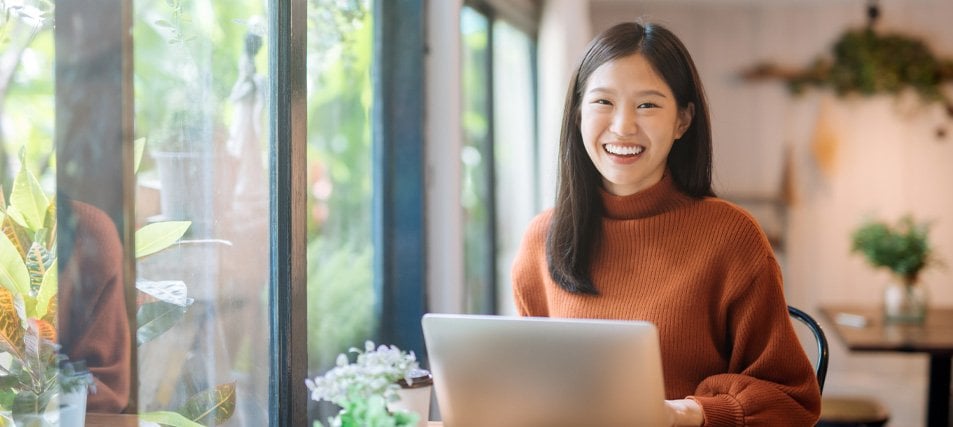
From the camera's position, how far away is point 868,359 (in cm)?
532

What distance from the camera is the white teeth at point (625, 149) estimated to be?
1.42 meters

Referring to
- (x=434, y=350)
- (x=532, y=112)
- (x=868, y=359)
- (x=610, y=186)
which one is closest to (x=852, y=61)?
(x=868, y=359)

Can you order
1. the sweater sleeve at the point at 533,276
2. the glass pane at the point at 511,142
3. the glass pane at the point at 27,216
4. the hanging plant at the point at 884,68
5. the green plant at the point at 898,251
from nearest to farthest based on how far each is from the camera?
the glass pane at the point at 27,216 < the sweater sleeve at the point at 533,276 < the green plant at the point at 898,251 < the glass pane at the point at 511,142 < the hanging plant at the point at 884,68

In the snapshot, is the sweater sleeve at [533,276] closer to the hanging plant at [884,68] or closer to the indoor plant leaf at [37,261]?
the indoor plant leaf at [37,261]

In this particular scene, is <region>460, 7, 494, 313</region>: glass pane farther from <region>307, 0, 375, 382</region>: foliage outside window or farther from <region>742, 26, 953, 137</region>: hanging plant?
<region>742, 26, 953, 137</region>: hanging plant

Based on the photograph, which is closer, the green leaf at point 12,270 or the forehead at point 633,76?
the green leaf at point 12,270

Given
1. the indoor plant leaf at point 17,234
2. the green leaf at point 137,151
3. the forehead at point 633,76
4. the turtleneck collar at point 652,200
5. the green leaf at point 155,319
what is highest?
the forehead at point 633,76

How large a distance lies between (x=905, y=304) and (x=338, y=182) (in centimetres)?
240

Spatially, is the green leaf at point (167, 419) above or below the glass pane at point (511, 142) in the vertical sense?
below

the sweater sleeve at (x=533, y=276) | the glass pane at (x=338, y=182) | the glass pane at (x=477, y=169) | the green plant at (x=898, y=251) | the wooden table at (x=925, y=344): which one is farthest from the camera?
the green plant at (x=898, y=251)

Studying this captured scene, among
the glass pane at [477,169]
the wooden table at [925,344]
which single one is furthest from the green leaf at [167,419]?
the wooden table at [925,344]

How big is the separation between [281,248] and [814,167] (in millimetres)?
4280

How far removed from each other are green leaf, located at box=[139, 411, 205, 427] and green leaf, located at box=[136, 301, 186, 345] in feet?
0.33

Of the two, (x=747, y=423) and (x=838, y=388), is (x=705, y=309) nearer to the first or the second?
(x=747, y=423)
